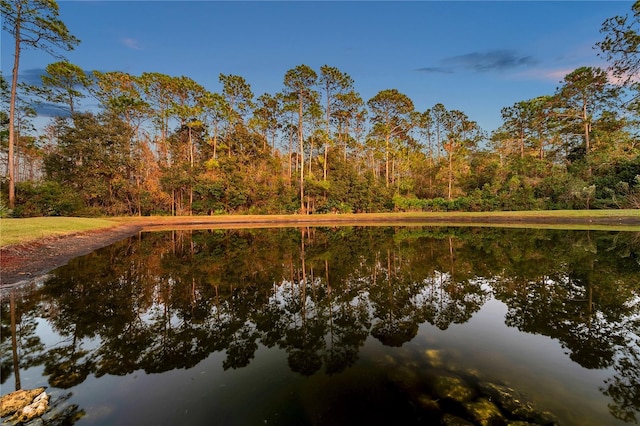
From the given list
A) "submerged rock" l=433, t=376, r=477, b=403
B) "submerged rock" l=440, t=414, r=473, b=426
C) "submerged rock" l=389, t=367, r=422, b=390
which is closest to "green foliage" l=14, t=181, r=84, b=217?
"submerged rock" l=389, t=367, r=422, b=390

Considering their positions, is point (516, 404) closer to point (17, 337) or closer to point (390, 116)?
point (17, 337)

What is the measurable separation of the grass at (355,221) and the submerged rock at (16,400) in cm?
832

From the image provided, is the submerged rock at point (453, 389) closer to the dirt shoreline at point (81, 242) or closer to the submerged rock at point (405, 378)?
the submerged rock at point (405, 378)

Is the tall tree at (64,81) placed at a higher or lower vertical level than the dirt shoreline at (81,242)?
higher

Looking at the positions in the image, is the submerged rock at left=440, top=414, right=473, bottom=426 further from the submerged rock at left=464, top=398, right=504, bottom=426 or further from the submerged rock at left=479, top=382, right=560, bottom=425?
the submerged rock at left=479, top=382, right=560, bottom=425

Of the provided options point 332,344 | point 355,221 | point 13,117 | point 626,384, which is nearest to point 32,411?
point 332,344

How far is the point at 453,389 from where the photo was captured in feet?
9.89

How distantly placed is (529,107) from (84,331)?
154 feet

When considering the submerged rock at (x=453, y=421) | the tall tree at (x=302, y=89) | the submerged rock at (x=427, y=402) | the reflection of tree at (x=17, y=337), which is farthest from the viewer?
the tall tree at (x=302, y=89)

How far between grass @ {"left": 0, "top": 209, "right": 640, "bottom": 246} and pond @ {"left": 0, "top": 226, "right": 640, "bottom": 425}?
199 inches

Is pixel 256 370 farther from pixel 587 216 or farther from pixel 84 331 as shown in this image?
pixel 587 216

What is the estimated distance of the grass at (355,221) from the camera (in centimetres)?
1112

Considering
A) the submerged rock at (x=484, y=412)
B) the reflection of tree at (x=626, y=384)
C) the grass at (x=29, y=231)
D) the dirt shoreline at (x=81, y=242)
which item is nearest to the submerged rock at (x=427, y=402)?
the submerged rock at (x=484, y=412)

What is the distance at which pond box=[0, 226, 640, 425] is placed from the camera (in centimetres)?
277
